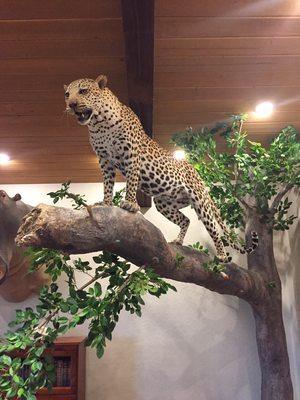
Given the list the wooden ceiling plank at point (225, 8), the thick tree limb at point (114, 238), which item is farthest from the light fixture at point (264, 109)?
the thick tree limb at point (114, 238)

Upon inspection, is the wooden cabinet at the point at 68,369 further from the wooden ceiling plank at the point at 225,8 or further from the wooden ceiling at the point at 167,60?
the wooden ceiling plank at the point at 225,8

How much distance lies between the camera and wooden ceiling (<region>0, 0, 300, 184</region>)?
1.52 metres

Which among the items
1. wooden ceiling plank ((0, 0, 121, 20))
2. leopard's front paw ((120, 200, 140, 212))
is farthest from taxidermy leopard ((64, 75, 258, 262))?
wooden ceiling plank ((0, 0, 121, 20))

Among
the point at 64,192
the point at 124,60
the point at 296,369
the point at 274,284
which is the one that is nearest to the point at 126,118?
the point at 124,60

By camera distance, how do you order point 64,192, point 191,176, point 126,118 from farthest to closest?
point 191,176, point 126,118, point 64,192

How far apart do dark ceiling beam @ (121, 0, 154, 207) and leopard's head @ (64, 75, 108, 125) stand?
21 centimetres

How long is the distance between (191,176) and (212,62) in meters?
0.60

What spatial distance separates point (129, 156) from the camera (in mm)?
1708

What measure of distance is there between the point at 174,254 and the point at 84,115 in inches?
32.9

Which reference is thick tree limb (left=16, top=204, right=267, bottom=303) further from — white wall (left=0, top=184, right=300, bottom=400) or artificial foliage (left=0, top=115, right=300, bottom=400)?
white wall (left=0, top=184, right=300, bottom=400)

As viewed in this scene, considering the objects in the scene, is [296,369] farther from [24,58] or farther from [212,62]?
[24,58]

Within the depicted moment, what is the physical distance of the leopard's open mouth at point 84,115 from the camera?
155 cm

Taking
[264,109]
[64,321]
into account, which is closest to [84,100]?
[64,321]

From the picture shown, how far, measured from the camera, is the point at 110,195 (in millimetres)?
1834
